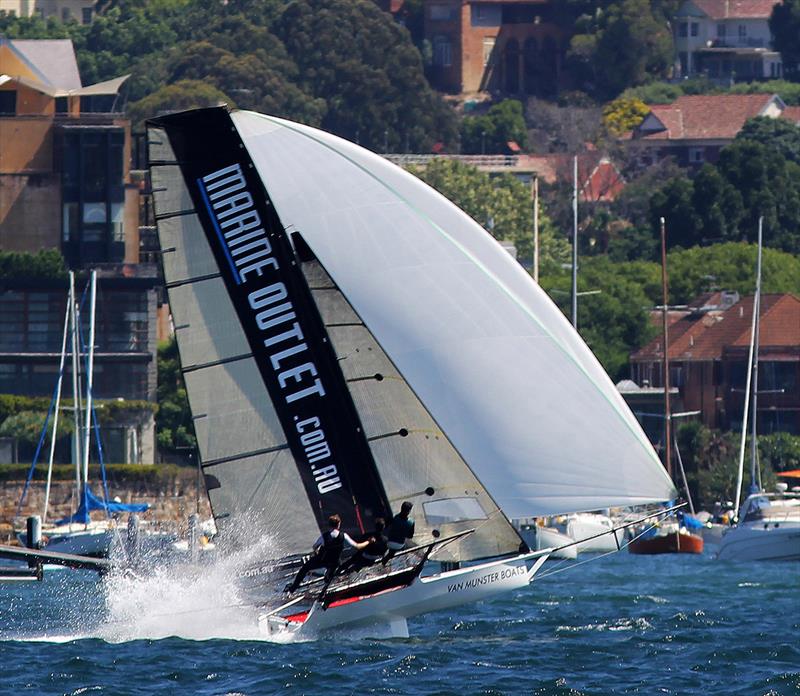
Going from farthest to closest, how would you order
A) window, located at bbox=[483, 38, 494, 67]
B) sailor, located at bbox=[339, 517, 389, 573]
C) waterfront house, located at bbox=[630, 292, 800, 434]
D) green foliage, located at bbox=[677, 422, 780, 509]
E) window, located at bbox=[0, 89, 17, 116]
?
window, located at bbox=[483, 38, 494, 67] < window, located at bbox=[0, 89, 17, 116] < waterfront house, located at bbox=[630, 292, 800, 434] < green foliage, located at bbox=[677, 422, 780, 509] < sailor, located at bbox=[339, 517, 389, 573]

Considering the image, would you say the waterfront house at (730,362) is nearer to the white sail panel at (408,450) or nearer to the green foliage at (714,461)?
the green foliage at (714,461)

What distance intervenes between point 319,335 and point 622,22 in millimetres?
104520

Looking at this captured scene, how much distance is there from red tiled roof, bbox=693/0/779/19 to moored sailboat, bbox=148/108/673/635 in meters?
113

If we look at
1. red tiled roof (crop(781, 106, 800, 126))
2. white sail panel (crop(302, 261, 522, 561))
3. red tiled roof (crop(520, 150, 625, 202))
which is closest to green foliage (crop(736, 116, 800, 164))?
red tiled roof (crop(520, 150, 625, 202))

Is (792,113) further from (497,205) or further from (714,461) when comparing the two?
(714,461)

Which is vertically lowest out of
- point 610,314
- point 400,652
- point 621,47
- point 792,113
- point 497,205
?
point 610,314

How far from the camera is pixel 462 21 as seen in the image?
13088 centimetres

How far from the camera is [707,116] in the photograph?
12044 cm

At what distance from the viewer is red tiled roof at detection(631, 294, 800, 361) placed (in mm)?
68188

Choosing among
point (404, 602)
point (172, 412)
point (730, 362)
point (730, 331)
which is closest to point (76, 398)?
point (172, 412)

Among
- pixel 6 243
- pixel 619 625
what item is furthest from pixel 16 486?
pixel 619 625

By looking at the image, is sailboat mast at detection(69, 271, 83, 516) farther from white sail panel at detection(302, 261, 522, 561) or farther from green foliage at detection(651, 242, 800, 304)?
green foliage at detection(651, 242, 800, 304)

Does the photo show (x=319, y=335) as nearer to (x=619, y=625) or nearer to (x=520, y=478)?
(x=520, y=478)

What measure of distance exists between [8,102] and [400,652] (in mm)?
54184
